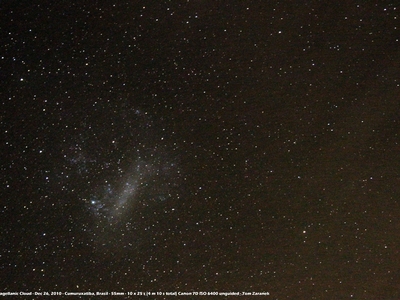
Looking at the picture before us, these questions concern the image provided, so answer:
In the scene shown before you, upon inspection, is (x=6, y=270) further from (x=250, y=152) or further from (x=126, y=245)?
(x=250, y=152)

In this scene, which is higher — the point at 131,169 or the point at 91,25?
the point at 91,25

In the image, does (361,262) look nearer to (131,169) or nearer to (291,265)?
(291,265)

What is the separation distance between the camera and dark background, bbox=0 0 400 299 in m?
0.36

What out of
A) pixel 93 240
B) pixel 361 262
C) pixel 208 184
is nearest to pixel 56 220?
pixel 93 240

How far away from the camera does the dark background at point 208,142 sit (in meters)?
0.36

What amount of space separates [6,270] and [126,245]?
0.37ft

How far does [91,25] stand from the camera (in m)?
0.36

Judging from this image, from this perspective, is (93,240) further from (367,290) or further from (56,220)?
(367,290)

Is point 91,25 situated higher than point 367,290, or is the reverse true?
point 91,25

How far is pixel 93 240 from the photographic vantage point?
1.24ft

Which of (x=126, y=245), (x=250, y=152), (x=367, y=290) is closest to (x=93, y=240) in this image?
(x=126, y=245)

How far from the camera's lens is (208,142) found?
384 millimetres

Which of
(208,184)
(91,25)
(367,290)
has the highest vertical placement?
(91,25)

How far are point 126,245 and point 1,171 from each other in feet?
0.44
